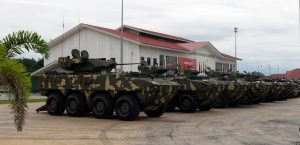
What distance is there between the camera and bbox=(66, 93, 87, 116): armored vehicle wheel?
16.5 meters

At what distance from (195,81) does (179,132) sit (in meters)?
7.39

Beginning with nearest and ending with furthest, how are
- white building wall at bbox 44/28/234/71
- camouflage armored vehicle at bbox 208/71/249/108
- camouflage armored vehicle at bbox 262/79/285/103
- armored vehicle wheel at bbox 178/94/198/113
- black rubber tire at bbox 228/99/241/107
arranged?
armored vehicle wheel at bbox 178/94/198/113, camouflage armored vehicle at bbox 208/71/249/108, black rubber tire at bbox 228/99/241/107, camouflage armored vehicle at bbox 262/79/285/103, white building wall at bbox 44/28/234/71

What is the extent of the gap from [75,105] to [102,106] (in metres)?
1.35

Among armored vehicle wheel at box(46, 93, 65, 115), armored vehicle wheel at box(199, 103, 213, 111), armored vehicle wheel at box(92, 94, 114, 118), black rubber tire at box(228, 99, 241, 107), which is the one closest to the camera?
armored vehicle wheel at box(92, 94, 114, 118)

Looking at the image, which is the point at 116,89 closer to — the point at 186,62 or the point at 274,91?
the point at 274,91

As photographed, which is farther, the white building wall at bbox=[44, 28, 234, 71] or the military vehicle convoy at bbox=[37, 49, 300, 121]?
the white building wall at bbox=[44, 28, 234, 71]

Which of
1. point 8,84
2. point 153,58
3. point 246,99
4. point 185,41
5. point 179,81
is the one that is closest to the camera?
point 8,84

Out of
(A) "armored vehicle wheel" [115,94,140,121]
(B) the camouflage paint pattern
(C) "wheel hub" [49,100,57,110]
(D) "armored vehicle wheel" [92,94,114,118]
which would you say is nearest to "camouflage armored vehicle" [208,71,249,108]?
(B) the camouflage paint pattern

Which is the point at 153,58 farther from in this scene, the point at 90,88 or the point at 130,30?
the point at 90,88

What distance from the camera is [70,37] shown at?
35.0m

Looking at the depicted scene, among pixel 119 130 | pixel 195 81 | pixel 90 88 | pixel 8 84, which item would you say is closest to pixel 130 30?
pixel 195 81

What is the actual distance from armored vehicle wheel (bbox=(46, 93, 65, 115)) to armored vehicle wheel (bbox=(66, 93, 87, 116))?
0.44 m

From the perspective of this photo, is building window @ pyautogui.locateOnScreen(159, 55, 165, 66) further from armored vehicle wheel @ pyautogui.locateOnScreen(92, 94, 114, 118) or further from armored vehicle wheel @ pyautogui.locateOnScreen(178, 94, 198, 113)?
armored vehicle wheel @ pyautogui.locateOnScreen(92, 94, 114, 118)

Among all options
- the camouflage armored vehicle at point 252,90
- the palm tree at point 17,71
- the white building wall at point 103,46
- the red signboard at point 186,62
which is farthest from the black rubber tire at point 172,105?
the red signboard at point 186,62
